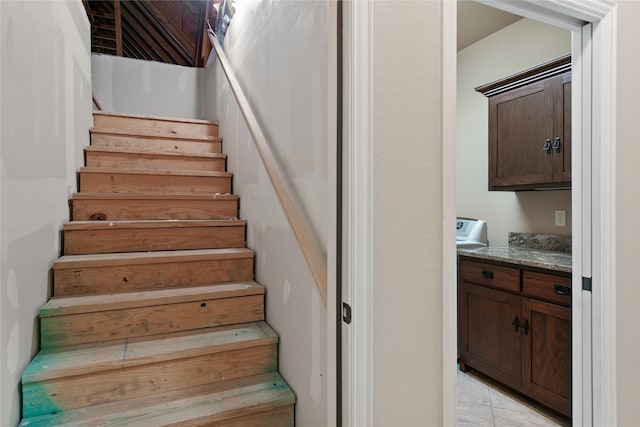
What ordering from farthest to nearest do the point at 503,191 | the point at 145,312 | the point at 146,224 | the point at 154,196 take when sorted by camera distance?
the point at 503,191 → the point at 154,196 → the point at 146,224 → the point at 145,312

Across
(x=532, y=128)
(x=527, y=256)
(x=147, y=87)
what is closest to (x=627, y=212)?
(x=527, y=256)

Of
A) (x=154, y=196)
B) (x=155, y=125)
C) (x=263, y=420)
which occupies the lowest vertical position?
(x=263, y=420)

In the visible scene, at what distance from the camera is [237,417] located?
1421mm

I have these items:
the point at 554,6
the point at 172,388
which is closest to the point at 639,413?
the point at 554,6

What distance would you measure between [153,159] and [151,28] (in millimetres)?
3687

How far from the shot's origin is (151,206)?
93.9 inches

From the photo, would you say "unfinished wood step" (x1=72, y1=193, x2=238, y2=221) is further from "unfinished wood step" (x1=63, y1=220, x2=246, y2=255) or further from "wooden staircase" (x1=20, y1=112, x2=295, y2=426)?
"unfinished wood step" (x1=63, y1=220, x2=246, y2=255)

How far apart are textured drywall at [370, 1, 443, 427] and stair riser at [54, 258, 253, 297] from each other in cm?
130

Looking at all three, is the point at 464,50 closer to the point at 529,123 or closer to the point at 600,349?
the point at 529,123

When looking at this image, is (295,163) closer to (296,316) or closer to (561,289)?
(296,316)

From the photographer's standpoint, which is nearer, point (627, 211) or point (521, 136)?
point (627, 211)

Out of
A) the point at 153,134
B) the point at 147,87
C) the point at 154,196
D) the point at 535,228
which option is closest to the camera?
the point at 154,196

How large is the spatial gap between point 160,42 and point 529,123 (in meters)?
5.28

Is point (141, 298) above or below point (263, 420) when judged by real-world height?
above
